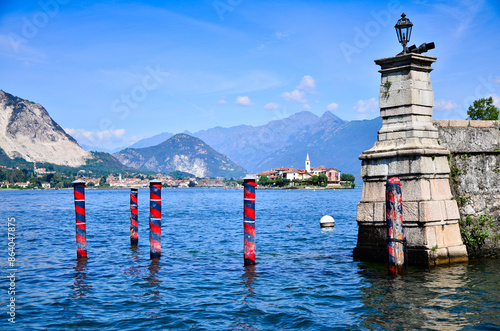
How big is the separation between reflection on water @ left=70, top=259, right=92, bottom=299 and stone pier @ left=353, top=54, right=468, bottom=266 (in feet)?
30.2

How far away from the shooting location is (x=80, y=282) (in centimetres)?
1554

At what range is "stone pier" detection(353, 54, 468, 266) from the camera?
14242mm

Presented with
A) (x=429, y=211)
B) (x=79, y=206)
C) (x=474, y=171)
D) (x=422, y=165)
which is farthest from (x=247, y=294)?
(x=474, y=171)


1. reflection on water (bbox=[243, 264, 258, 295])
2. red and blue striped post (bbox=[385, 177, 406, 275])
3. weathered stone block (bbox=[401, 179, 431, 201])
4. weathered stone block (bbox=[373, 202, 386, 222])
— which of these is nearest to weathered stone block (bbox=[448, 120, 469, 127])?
weathered stone block (bbox=[401, 179, 431, 201])

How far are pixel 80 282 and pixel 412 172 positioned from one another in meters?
11.4

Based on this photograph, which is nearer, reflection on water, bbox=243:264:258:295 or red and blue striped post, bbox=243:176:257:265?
reflection on water, bbox=243:264:258:295

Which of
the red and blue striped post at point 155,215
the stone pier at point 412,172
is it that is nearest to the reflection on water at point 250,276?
the red and blue striped post at point 155,215

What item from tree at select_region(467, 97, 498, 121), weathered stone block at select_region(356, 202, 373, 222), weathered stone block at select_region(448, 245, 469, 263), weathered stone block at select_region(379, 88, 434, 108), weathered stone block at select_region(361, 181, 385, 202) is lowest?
weathered stone block at select_region(448, 245, 469, 263)

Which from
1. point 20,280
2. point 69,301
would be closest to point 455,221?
point 69,301

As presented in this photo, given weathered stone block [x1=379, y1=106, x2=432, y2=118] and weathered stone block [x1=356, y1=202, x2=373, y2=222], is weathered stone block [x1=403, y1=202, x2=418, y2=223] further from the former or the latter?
weathered stone block [x1=379, y1=106, x2=432, y2=118]

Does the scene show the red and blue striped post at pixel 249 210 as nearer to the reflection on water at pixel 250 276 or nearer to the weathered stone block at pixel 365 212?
the reflection on water at pixel 250 276

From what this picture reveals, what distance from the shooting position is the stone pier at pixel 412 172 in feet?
46.7

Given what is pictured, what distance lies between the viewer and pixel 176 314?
12.0 m

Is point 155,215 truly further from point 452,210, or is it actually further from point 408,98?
point 452,210
